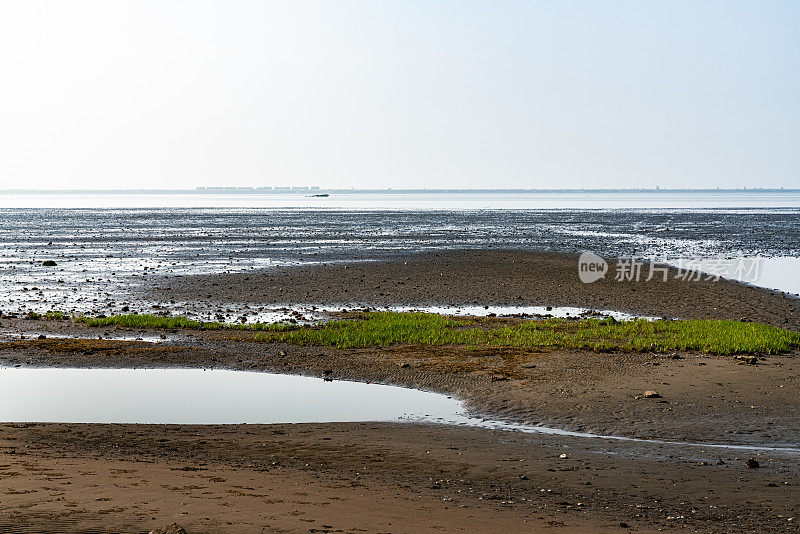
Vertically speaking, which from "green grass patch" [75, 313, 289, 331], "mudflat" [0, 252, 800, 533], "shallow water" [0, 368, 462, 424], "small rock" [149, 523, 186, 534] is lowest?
"shallow water" [0, 368, 462, 424]

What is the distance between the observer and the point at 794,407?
13.7 m

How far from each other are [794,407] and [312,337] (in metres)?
10.9

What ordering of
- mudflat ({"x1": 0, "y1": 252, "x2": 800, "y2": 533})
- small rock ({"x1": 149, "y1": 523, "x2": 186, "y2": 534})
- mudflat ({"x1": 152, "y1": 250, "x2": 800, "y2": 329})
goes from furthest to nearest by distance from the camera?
mudflat ({"x1": 152, "y1": 250, "x2": 800, "y2": 329}) < mudflat ({"x1": 0, "y1": 252, "x2": 800, "y2": 533}) < small rock ({"x1": 149, "y1": 523, "x2": 186, "y2": 534})

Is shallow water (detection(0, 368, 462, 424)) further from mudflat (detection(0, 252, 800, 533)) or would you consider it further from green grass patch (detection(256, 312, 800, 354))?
green grass patch (detection(256, 312, 800, 354))

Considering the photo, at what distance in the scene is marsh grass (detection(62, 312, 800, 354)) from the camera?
18.7 meters

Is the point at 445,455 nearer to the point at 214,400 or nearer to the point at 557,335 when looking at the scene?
the point at 214,400

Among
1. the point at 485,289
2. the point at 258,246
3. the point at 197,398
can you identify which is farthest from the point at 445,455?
the point at 258,246

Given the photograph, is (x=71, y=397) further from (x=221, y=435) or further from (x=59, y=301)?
(x=59, y=301)

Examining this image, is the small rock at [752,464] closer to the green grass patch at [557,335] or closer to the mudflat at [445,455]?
the mudflat at [445,455]

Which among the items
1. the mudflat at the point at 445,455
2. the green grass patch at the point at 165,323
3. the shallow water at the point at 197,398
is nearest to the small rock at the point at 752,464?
the mudflat at the point at 445,455

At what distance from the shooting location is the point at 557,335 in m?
20.2

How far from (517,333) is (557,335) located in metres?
1.00

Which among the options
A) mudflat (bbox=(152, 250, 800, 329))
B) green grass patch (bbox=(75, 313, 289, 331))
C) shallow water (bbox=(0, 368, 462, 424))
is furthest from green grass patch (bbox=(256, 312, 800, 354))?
mudflat (bbox=(152, 250, 800, 329))

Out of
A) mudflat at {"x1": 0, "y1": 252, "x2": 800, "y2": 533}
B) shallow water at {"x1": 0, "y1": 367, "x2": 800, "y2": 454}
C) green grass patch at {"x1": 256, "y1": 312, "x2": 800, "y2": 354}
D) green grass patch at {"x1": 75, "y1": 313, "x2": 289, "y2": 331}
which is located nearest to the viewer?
mudflat at {"x1": 0, "y1": 252, "x2": 800, "y2": 533}
